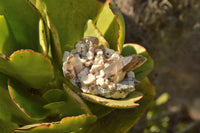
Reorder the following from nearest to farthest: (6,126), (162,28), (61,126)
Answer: (61,126) → (6,126) → (162,28)

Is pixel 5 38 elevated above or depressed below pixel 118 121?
above

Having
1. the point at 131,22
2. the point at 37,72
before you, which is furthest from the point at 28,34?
the point at 131,22

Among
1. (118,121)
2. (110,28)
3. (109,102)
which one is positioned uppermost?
(110,28)

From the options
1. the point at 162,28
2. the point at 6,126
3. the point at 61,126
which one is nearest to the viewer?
the point at 61,126

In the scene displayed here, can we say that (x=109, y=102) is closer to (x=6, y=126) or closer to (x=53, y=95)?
(x=53, y=95)

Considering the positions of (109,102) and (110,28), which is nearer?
(109,102)

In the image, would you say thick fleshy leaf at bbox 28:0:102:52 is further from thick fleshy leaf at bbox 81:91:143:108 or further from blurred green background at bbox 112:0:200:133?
blurred green background at bbox 112:0:200:133

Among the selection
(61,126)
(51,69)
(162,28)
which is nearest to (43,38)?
(51,69)
